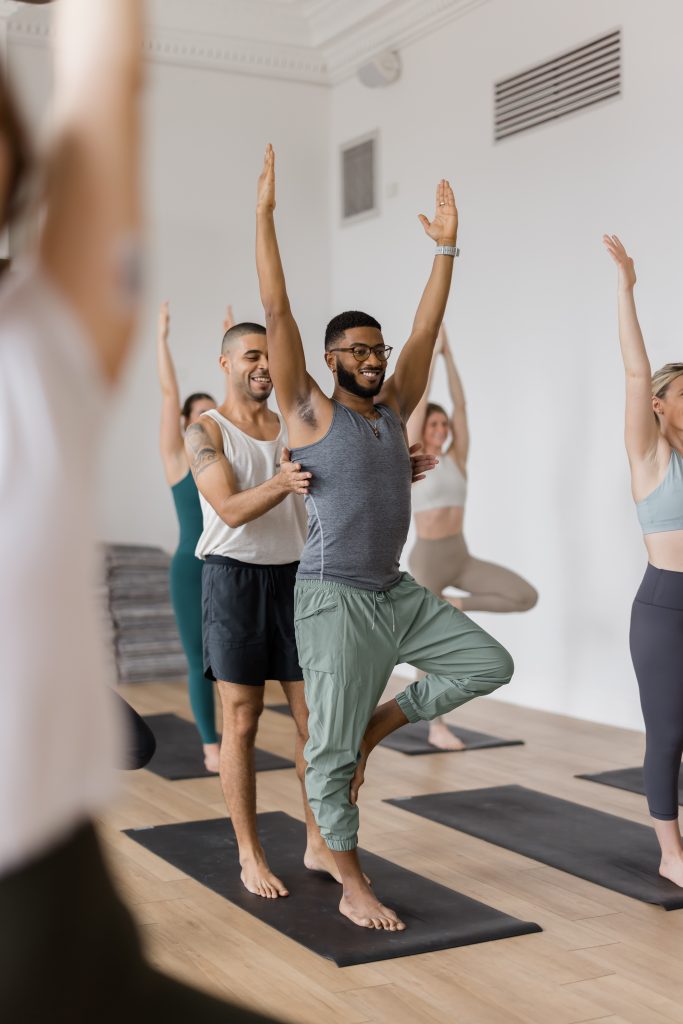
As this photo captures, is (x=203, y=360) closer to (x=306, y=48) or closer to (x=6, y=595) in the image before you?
(x=306, y=48)

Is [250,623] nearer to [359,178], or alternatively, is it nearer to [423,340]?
[423,340]

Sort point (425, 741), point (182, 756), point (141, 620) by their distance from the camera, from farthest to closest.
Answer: point (141, 620), point (425, 741), point (182, 756)

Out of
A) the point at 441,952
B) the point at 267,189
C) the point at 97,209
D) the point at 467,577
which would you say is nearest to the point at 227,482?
the point at 267,189

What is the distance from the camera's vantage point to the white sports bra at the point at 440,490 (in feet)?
16.5

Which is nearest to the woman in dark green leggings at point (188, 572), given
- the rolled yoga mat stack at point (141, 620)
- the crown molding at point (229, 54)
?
the rolled yoga mat stack at point (141, 620)

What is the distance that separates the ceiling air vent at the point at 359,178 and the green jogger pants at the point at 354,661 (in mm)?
4734

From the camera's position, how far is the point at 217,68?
7305mm

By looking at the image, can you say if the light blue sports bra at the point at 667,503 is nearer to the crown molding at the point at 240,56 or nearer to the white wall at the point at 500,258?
the white wall at the point at 500,258

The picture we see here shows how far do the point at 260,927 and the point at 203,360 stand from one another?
190 inches

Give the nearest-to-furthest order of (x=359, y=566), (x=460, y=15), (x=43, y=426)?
(x=43, y=426), (x=359, y=566), (x=460, y=15)

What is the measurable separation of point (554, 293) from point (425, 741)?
86.2 inches

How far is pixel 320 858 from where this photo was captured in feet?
10.7

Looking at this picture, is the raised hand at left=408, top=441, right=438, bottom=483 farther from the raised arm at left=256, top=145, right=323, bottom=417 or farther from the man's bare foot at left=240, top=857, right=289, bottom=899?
the man's bare foot at left=240, top=857, right=289, bottom=899

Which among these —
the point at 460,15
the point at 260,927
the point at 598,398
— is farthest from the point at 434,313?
the point at 460,15
